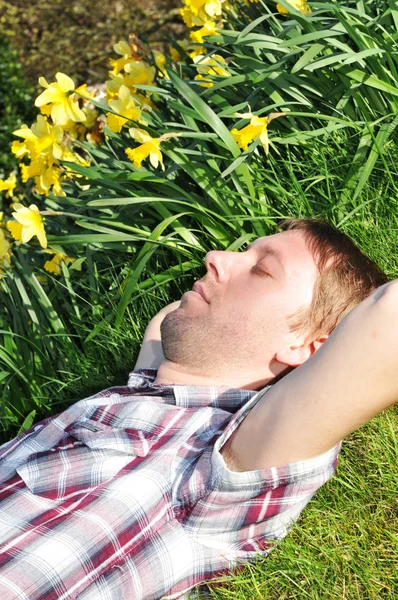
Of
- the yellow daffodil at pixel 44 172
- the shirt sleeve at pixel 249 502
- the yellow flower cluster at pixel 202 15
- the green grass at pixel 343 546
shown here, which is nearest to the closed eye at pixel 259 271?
the shirt sleeve at pixel 249 502

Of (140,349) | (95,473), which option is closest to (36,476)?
(95,473)

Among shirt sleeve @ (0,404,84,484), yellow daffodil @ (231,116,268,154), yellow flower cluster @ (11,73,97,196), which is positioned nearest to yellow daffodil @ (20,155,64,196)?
yellow flower cluster @ (11,73,97,196)

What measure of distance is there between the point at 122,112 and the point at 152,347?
2.59 feet

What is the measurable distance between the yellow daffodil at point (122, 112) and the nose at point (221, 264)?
0.70 metres

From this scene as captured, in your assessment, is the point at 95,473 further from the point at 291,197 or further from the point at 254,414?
the point at 291,197

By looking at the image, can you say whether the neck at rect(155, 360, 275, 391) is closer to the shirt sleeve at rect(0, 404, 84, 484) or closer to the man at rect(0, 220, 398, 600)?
the man at rect(0, 220, 398, 600)

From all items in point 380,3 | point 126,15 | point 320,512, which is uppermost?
point 126,15

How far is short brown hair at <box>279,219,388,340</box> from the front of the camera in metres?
1.97

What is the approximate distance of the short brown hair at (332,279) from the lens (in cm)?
197

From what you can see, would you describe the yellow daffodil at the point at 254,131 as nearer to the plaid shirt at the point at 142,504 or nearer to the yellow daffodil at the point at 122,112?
the yellow daffodil at the point at 122,112

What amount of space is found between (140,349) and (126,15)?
5243 millimetres

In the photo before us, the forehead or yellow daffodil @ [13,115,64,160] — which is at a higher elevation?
yellow daffodil @ [13,115,64,160]

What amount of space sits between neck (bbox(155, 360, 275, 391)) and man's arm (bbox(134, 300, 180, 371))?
0.77 feet

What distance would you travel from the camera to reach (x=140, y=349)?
2537mm
